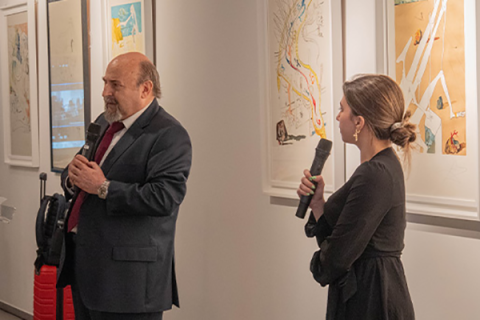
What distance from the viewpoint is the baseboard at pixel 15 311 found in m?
5.75

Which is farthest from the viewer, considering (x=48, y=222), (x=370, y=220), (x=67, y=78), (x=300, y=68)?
(x=67, y=78)

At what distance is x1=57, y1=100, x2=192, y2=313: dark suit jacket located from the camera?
9.51ft

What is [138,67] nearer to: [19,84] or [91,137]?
[91,137]

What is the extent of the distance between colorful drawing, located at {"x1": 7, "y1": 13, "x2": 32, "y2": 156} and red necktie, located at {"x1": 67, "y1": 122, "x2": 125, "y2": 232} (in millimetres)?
2687

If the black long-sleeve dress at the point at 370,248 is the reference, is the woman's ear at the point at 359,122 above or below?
above

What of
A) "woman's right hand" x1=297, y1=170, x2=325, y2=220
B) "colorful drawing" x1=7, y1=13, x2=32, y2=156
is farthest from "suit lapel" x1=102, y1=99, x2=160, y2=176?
"colorful drawing" x1=7, y1=13, x2=32, y2=156

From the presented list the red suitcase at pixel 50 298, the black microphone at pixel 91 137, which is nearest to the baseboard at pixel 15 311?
the red suitcase at pixel 50 298

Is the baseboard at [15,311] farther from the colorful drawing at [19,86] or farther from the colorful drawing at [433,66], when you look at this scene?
the colorful drawing at [433,66]

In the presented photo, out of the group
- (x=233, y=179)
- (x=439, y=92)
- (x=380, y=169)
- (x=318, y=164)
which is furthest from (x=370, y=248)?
(x=233, y=179)

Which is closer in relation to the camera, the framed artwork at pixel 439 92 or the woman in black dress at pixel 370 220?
the woman in black dress at pixel 370 220

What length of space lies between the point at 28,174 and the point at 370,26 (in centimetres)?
366

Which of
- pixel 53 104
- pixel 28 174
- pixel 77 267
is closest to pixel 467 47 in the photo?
pixel 77 267

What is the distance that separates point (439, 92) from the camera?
2.64 m

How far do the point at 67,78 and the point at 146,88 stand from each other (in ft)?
7.22
